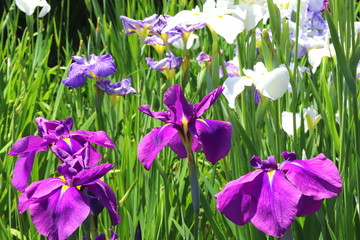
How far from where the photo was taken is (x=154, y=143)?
97cm

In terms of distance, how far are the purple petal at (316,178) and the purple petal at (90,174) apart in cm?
26

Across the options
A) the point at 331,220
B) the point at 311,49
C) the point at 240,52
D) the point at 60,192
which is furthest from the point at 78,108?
the point at 60,192

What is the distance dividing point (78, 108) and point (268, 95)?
4.22 feet

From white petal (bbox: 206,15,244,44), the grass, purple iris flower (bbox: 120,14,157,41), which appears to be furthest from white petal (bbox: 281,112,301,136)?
purple iris flower (bbox: 120,14,157,41)

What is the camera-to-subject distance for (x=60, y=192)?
857mm

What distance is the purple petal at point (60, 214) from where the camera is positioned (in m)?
0.82

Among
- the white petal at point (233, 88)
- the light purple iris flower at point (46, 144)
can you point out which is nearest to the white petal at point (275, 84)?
the white petal at point (233, 88)

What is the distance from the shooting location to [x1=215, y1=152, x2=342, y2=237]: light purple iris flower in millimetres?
821

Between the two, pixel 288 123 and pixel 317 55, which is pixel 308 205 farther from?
pixel 317 55

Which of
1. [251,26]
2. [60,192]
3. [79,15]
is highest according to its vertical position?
[251,26]

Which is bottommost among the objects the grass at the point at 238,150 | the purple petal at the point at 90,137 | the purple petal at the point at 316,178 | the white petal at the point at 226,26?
the grass at the point at 238,150

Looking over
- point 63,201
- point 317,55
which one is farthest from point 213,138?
point 317,55

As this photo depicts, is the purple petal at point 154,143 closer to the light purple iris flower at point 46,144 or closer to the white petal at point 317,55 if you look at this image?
the light purple iris flower at point 46,144

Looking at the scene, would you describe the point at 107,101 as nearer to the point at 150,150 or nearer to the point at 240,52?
the point at 240,52
